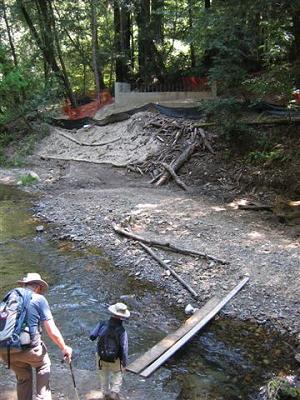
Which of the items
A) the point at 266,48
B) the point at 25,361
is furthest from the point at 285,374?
the point at 266,48

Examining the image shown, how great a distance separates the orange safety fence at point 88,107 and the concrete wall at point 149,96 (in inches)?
45.3

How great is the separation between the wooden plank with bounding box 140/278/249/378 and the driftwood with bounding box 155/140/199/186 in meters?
7.89

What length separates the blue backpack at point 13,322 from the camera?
4109 mm

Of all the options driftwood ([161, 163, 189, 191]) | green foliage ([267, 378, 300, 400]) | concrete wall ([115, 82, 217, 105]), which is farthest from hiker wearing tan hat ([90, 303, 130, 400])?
concrete wall ([115, 82, 217, 105])

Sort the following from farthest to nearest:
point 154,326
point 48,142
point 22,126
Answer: point 22,126, point 48,142, point 154,326

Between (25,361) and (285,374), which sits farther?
(285,374)

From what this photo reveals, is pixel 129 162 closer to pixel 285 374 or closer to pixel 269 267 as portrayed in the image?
pixel 269 267

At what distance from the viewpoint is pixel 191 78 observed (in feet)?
79.9

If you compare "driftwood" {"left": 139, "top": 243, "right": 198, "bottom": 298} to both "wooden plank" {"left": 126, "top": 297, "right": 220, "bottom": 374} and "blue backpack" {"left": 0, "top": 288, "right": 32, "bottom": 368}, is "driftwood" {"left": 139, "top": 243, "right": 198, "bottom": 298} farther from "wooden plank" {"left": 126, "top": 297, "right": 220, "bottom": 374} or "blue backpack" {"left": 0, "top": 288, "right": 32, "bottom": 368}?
"blue backpack" {"left": 0, "top": 288, "right": 32, "bottom": 368}

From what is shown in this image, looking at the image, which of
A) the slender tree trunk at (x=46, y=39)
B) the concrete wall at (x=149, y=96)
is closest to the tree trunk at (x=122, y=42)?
the concrete wall at (x=149, y=96)

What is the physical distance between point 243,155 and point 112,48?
15002 millimetres

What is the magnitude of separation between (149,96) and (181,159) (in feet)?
27.3

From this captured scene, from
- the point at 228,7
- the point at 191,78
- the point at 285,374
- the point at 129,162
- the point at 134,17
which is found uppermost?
the point at 134,17

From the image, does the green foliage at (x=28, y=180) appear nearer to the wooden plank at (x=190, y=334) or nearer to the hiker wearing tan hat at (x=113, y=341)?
the wooden plank at (x=190, y=334)
